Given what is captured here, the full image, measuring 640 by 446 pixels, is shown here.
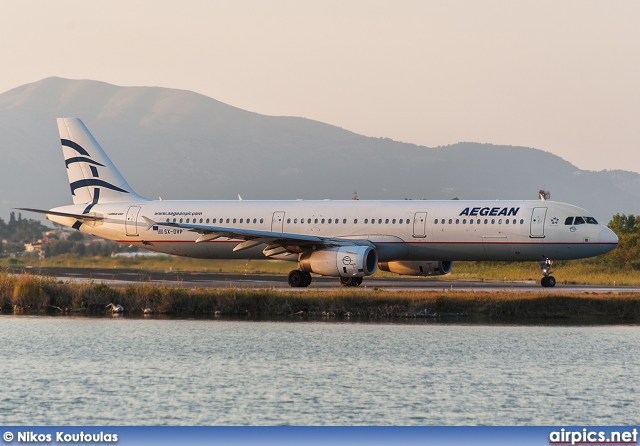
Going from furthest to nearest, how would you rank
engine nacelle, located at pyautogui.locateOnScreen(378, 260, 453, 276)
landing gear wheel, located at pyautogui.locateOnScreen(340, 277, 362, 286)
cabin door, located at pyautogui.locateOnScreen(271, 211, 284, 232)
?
cabin door, located at pyautogui.locateOnScreen(271, 211, 284, 232)
engine nacelle, located at pyautogui.locateOnScreen(378, 260, 453, 276)
landing gear wheel, located at pyautogui.locateOnScreen(340, 277, 362, 286)

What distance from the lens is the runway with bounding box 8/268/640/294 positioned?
49062 mm

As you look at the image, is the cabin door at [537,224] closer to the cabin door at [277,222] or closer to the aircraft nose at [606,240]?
the aircraft nose at [606,240]

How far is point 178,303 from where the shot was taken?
43688 mm

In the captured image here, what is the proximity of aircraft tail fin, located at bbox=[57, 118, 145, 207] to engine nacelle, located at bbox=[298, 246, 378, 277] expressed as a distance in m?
13.8

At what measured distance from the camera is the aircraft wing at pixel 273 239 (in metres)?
49.0

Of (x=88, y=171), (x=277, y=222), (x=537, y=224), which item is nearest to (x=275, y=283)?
(x=277, y=222)

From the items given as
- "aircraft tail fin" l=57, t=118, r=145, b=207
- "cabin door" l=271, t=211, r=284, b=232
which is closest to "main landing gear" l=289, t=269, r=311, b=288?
"cabin door" l=271, t=211, r=284, b=232

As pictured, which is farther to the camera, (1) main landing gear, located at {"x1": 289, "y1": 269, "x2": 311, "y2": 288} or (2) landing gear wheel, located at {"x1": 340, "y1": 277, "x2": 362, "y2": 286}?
(2) landing gear wheel, located at {"x1": 340, "y1": 277, "x2": 362, "y2": 286}

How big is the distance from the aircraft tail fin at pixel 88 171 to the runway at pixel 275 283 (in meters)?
4.14

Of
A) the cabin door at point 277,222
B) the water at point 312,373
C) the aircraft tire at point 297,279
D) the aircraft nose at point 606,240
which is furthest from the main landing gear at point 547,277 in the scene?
the cabin door at point 277,222

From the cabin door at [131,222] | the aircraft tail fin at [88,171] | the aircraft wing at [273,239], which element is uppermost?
the aircraft tail fin at [88,171]

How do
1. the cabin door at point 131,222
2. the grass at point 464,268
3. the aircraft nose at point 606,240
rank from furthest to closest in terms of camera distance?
the grass at point 464,268 → the cabin door at point 131,222 → the aircraft nose at point 606,240

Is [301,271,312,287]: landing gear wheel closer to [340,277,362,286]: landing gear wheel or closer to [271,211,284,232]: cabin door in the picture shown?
[340,277,362,286]: landing gear wheel

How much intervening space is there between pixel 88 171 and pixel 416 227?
1907 cm
